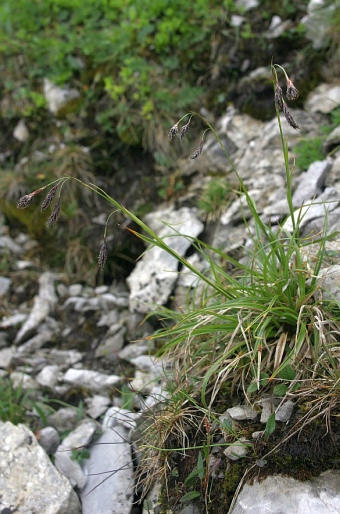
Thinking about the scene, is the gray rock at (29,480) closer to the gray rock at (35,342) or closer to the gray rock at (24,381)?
the gray rock at (24,381)

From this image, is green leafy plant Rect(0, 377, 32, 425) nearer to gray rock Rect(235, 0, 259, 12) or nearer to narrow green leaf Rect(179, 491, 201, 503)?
narrow green leaf Rect(179, 491, 201, 503)

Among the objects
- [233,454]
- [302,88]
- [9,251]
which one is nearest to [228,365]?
[233,454]

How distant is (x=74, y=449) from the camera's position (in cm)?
286

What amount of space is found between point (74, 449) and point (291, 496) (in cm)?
128

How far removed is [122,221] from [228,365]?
9.13 feet

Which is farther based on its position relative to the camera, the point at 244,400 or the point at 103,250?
the point at 244,400

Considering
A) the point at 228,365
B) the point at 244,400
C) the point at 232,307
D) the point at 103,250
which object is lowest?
the point at 244,400

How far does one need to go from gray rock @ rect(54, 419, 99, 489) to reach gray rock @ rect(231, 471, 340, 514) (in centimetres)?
104

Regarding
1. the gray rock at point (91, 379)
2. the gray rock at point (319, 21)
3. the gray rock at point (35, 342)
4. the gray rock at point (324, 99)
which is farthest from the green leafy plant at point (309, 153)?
the gray rock at point (35, 342)

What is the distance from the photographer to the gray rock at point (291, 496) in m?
2.09

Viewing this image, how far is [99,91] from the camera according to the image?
553 centimetres

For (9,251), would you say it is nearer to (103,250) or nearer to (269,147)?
(269,147)

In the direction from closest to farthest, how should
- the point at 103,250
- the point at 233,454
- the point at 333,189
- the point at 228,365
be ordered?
the point at 103,250 → the point at 233,454 → the point at 228,365 → the point at 333,189

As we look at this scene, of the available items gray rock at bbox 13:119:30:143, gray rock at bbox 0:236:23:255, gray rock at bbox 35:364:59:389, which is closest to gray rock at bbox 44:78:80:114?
gray rock at bbox 13:119:30:143
